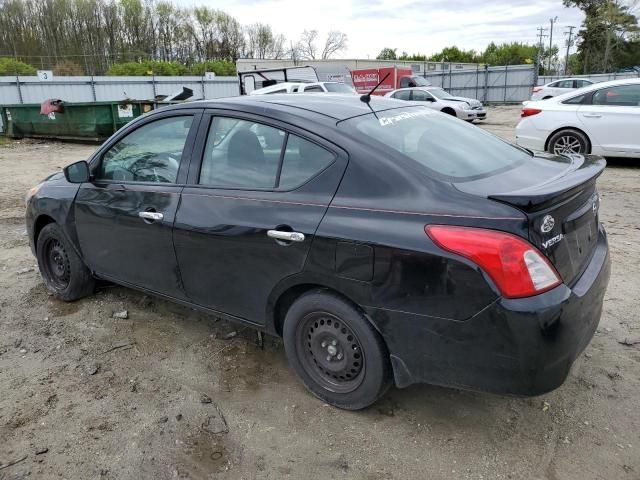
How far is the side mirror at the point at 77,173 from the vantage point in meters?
3.73

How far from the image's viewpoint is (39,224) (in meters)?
4.38

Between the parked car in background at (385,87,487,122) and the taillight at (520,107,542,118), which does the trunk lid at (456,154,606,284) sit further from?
the parked car in background at (385,87,487,122)

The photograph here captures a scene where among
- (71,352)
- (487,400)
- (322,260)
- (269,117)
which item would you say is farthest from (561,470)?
(71,352)

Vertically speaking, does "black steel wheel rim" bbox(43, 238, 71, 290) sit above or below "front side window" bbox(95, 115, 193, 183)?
below

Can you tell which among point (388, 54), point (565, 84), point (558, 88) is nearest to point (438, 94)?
point (558, 88)

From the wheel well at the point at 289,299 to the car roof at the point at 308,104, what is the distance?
3.02 ft

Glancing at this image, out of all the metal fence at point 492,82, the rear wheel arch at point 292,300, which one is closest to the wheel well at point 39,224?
the rear wheel arch at point 292,300

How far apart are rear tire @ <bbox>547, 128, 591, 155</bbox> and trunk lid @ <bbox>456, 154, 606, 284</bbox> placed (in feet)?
22.5

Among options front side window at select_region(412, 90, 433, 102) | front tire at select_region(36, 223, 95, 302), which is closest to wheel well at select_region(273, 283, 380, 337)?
front tire at select_region(36, 223, 95, 302)

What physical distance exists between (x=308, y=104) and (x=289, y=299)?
3.75 feet

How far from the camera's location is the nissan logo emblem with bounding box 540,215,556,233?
2203mm

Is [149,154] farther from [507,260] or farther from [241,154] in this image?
[507,260]

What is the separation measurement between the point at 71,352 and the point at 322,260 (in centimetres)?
209

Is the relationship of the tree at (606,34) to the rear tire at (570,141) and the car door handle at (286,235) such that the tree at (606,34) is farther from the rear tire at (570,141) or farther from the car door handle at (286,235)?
the car door handle at (286,235)
